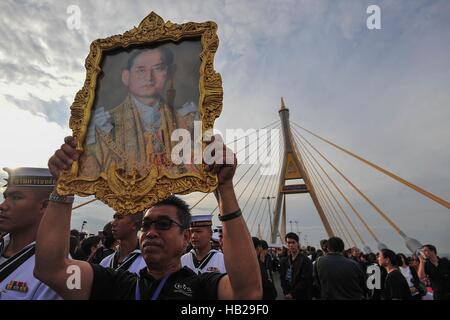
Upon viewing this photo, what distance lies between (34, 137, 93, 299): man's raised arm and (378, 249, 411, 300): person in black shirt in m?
4.89

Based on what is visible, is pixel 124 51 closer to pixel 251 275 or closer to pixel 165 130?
pixel 165 130

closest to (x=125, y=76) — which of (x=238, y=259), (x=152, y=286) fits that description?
(x=152, y=286)

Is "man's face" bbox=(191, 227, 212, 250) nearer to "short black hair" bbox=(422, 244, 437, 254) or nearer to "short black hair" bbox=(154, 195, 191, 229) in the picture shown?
"short black hair" bbox=(154, 195, 191, 229)

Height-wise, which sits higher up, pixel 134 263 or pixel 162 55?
pixel 162 55

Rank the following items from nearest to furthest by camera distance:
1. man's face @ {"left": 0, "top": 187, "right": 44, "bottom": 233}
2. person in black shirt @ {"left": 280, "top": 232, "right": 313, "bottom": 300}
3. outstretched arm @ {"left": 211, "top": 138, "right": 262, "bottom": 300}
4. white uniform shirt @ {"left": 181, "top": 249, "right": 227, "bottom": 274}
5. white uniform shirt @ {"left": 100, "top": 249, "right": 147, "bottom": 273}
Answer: outstretched arm @ {"left": 211, "top": 138, "right": 262, "bottom": 300} → man's face @ {"left": 0, "top": 187, "right": 44, "bottom": 233} → white uniform shirt @ {"left": 100, "top": 249, "right": 147, "bottom": 273} → white uniform shirt @ {"left": 181, "top": 249, "right": 227, "bottom": 274} → person in black shirt @ {"left": 280, "top": 232, "right": 313, "bottom": 300}

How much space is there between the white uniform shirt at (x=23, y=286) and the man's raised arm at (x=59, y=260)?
477mm

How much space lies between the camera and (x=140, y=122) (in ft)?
8.23

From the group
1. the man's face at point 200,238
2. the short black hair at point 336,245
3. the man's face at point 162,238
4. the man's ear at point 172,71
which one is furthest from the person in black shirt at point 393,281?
the man's ear at point 172,71

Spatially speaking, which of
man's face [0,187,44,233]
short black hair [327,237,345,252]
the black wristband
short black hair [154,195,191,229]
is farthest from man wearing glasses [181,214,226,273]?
the black wristband

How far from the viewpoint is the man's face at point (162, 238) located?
7.08 ft

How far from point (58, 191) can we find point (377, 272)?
6843mm

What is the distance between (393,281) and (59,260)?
16.9 ft

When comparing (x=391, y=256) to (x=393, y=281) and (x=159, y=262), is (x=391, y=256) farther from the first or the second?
(x=159, y=262)

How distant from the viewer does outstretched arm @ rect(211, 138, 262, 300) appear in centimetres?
173
